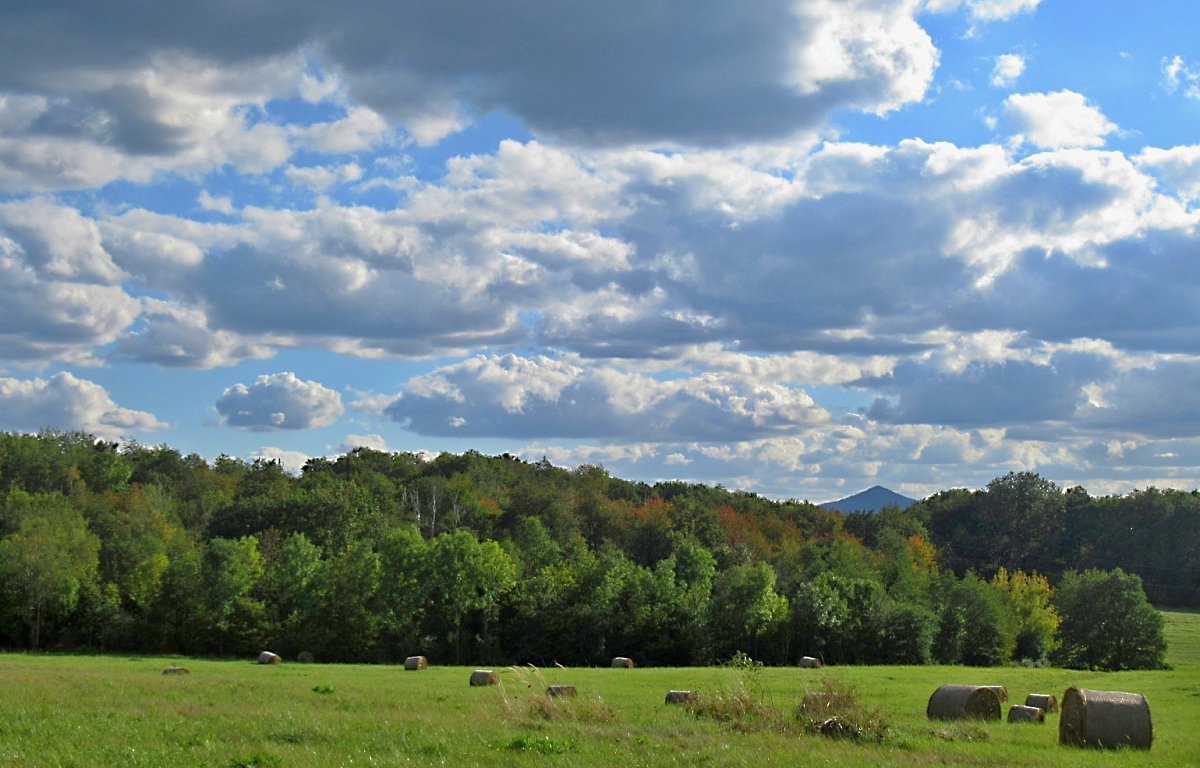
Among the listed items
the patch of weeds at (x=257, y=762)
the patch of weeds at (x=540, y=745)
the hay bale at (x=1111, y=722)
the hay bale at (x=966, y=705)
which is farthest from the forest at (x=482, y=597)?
the patch of weeds at (x=257, y=762)

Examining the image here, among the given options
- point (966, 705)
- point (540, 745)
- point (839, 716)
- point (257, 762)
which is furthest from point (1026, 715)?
point (257, 762)

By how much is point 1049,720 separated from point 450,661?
178 ft

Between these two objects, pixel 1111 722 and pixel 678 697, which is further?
pixel 678 697

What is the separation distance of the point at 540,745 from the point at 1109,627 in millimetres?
80219

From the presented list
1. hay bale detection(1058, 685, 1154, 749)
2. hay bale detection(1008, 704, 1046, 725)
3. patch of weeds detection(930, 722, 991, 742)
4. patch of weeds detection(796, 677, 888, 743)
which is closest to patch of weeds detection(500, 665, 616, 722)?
patch of weeds detection(796, 677, 888, 743)

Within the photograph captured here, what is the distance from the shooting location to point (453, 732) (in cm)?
2295

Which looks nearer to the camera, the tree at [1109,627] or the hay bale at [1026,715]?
the hay bale at [1026,715]

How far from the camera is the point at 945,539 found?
527 ft

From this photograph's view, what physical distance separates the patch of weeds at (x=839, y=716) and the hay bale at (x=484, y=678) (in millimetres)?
21837

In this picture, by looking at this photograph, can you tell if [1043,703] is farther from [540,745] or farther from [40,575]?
[40,575]

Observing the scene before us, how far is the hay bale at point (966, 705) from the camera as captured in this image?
3109cm

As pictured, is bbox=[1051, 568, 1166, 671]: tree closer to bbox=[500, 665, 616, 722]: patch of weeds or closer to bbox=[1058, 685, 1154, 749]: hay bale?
bbox=[1058, 685, 1154, 749]: hay bale

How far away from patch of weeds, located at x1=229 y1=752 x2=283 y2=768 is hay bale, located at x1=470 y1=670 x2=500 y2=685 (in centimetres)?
2620

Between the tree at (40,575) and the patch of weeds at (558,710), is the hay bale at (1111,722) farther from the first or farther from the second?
the tree at (40,575)
